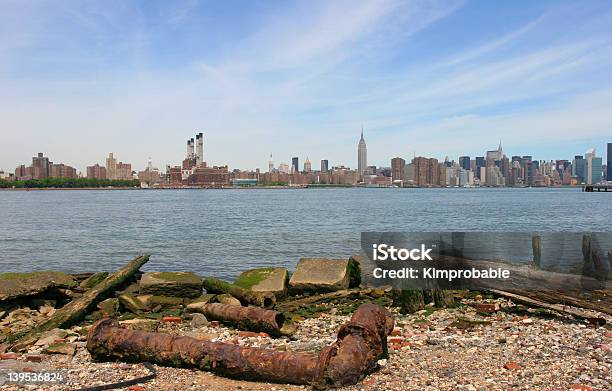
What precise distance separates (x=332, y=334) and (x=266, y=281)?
4022 mm

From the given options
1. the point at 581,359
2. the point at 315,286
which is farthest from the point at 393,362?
the point at 315,286

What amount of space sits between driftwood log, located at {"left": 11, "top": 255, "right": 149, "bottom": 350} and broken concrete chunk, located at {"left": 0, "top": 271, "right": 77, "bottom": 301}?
115cm

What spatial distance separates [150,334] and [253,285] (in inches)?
203

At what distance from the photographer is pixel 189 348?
8.57 metres

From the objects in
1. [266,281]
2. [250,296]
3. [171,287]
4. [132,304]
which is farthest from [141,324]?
[266,281]

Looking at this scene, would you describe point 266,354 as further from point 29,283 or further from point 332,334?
point 29,283

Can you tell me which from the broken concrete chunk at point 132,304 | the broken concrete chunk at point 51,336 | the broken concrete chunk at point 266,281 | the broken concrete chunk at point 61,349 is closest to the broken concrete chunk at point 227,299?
the broken concrete chunk at point 266,281

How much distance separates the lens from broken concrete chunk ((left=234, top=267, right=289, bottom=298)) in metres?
13.6

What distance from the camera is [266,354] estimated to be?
806 centimetres

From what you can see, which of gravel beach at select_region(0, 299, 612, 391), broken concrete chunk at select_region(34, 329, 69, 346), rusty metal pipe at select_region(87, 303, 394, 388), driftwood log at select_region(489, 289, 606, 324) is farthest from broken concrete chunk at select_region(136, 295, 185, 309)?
driftwood log at select_region(489, 289, 606, 324)

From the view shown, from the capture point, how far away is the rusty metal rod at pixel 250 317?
34.4 ft

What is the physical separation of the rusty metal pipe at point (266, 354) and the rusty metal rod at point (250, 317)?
2.08 metres

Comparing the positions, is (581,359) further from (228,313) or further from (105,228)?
(105,228)

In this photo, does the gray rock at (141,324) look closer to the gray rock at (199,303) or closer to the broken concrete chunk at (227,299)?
the gray rock at (199,303)
